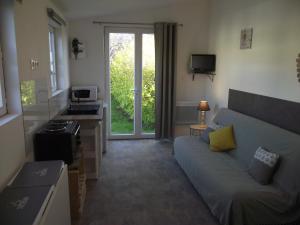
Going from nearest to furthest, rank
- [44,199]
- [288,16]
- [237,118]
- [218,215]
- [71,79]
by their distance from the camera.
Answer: [44,199] < [218,215] < [288,16] < [237,118] < [71,79]

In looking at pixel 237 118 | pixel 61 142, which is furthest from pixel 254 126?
pixel 61 142

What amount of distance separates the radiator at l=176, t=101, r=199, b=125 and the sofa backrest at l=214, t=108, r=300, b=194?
133cm

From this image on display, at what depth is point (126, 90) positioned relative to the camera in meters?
4.82

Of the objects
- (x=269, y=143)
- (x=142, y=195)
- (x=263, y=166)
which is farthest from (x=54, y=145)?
(x=269, y=143)

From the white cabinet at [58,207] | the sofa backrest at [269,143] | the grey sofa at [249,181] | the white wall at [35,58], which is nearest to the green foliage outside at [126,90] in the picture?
the white wall at [35,58]

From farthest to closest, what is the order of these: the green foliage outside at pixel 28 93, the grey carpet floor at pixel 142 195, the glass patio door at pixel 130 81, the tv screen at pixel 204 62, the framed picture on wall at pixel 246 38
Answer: the glass patio door at pixel 130 81 < the tv screen at pixel 204 62 < the framed picture on wall at pixel 246 38 < the grey carpet floor at pixel 142 195 < the green foliage outside at pixel 28 93

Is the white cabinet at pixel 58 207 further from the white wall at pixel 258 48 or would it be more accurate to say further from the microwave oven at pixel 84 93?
the microwave oven at pixel 84 93

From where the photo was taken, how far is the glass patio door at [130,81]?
15.2 ft

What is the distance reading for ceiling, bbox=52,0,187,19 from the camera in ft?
10.9

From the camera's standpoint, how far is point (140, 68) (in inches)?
187

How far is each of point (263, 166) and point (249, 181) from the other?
189mm

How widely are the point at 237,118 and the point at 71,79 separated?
2917 mm

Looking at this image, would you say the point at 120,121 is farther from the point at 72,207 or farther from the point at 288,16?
the point at 288,16

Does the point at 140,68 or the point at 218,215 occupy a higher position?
the point at 140,68
